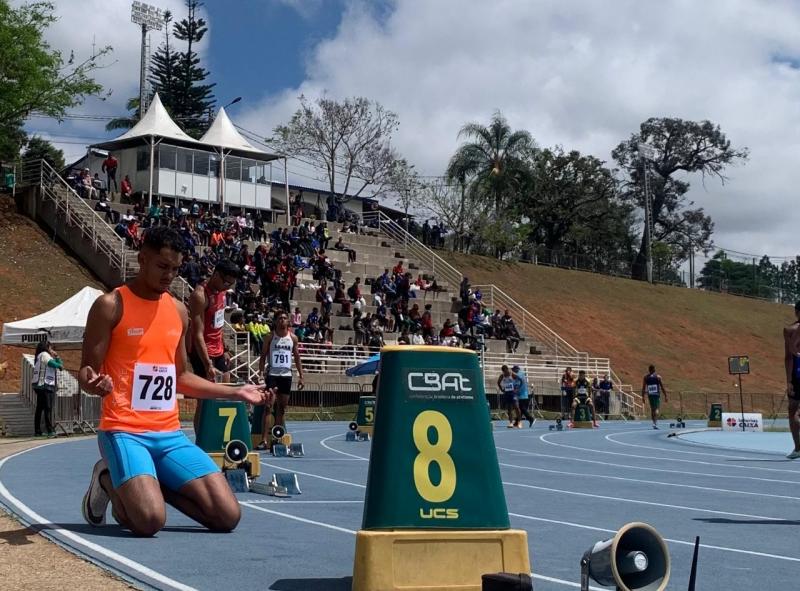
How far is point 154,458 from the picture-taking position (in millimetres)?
7102

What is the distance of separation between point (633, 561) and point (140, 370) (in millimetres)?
3621

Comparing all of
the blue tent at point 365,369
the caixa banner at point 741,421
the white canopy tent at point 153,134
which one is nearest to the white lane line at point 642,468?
the blue tent at point 365,369

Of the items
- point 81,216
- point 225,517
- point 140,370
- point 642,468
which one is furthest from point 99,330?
point 81,216

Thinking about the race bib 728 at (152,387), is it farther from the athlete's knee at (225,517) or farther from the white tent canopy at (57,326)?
the white tent canopy at (57,326)

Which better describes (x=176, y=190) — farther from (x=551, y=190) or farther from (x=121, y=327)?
(x=121, y=327)

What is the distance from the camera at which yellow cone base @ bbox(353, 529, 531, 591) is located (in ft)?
16.9

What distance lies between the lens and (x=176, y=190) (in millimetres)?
50750

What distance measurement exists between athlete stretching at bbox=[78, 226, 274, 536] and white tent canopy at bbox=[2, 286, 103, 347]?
56.1ft

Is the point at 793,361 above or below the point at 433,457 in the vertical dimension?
above

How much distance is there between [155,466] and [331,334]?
30.3 meters

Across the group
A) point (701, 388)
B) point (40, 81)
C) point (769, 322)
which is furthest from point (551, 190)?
point (40, 81)

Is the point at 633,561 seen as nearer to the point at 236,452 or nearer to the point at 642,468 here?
the point at 236,452

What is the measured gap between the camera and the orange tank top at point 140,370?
7027 mm

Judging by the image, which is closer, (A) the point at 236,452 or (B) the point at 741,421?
(A) the point at 236,452
